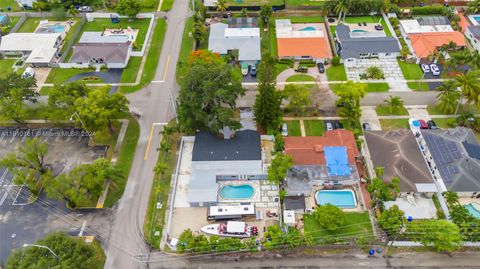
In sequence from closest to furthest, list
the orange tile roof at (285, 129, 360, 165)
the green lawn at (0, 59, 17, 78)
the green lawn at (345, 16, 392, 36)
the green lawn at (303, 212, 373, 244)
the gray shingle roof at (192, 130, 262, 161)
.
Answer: the green lawn at (303, 212, 373, 244), the gray shingle roof at (192, 130, 262, 161), the orange tile roof at (285, 129, 360, 165), the green lawn at (0, 59, 17, 78), the green lawn at (345, 16, 392, 36)

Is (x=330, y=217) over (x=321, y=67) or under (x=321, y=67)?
under

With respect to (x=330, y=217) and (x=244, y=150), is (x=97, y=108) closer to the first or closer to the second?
Answer: (x=244, y=150)

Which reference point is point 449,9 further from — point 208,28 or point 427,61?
point 208,28

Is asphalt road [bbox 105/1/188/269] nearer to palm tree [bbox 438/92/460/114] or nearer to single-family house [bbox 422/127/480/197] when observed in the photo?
single-family house [bbox 422/127/480/197]

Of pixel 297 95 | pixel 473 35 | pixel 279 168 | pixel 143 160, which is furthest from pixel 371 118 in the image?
pixel 143 160

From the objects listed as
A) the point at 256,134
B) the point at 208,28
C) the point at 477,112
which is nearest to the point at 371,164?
the point at 256,134

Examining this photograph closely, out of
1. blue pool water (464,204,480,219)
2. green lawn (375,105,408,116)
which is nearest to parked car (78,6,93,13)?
green lawn (375,105,408,116)
